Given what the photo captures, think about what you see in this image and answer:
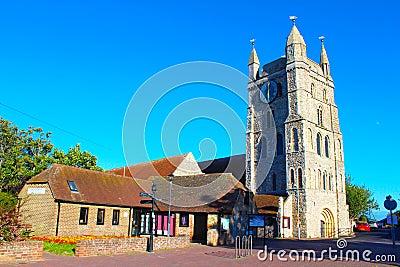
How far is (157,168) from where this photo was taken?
41.9 m

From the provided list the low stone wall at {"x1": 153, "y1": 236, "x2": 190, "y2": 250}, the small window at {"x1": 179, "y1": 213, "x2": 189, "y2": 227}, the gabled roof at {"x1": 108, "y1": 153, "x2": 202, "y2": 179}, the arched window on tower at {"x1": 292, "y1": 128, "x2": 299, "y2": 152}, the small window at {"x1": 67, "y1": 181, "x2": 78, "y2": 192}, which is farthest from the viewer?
the arched window on tower at {"x1": 292, "y1": 128, "x2": 299, "y2": 152}

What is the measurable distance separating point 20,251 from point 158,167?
29665 millimetres

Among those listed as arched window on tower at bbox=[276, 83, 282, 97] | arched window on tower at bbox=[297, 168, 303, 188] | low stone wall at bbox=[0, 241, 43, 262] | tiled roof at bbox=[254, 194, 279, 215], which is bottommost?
low stone wall at bbox=[0, 241, 43, 262]

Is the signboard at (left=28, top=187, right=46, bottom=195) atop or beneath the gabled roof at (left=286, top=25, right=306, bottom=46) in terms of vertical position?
beneath

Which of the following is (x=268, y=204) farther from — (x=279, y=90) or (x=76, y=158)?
(x=76, y=158)

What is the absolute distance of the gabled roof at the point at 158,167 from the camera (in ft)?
132

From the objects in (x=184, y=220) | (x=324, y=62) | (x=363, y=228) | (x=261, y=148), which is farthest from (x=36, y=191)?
(x=363, y=228)

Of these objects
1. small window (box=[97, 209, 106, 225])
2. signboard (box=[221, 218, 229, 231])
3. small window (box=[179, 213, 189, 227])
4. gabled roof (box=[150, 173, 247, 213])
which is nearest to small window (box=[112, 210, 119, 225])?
small window (box=[97, 209, 106, 225])

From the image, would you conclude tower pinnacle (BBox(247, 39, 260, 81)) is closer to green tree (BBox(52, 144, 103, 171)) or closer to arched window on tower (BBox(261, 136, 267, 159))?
arched window on tower (BBox(261, 136, 267, 159))

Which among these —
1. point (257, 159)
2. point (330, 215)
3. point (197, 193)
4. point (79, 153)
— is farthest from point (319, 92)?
point (79, 153)

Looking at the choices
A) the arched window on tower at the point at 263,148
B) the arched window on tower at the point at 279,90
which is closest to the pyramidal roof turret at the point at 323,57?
the arched window on tower at the point at 279,90

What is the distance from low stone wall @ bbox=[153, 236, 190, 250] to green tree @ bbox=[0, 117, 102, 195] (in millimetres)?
18429

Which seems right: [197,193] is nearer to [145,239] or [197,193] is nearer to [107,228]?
[107,228]

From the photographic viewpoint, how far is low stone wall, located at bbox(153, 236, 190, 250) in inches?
714
